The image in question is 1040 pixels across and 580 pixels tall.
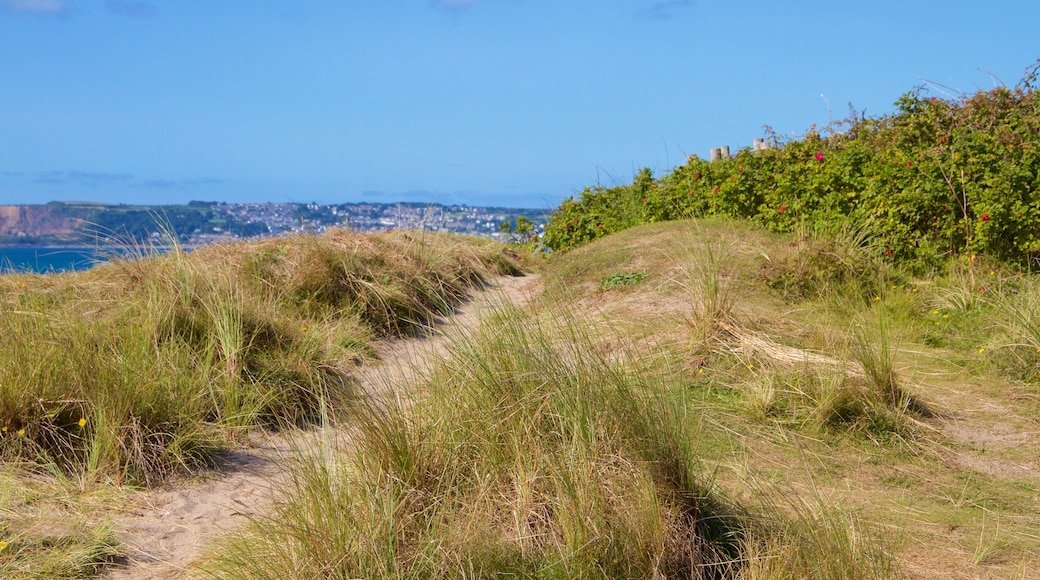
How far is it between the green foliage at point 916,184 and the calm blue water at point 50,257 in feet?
21.8

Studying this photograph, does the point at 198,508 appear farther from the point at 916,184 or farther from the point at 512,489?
the point at 916,184

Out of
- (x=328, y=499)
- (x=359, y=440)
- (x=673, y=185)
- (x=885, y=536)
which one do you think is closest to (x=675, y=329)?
(x=885, y=536)

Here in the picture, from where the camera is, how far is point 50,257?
24.6 feet

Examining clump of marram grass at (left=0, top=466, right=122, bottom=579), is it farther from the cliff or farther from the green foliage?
the cliff

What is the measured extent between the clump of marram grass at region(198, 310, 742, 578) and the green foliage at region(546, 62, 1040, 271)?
595cm

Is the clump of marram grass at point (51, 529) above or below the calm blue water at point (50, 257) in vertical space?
below

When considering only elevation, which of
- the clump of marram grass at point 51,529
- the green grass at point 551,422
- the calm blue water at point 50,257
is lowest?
the clump of marram grass at point 51,529

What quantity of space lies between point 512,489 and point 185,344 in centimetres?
287

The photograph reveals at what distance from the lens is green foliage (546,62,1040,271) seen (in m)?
8.43

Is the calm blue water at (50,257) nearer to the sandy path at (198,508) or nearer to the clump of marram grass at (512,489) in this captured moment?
the sandy path at (198,508)

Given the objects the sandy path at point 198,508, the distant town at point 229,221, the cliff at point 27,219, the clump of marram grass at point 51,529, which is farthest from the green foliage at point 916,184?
the cliff at point 27,219

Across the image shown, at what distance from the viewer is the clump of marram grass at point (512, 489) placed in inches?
121

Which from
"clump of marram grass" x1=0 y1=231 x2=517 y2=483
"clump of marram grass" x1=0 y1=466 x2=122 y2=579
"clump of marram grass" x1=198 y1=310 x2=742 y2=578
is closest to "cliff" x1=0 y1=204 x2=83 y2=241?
"clump of marram grass" x1=0 y1=231 x2=517 y2=483

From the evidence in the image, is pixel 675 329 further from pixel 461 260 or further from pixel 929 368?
pixel 461 260
